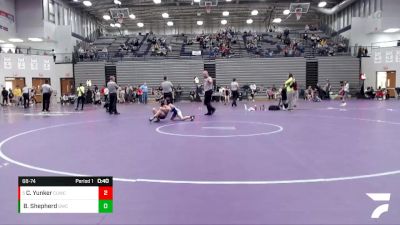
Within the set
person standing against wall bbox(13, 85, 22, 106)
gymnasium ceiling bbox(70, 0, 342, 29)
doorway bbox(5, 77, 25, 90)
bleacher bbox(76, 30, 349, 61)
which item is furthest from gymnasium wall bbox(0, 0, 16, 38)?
bleacher bbox(76, 30, 349, 61)

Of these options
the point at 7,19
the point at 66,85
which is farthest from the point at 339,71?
the point at 7,19

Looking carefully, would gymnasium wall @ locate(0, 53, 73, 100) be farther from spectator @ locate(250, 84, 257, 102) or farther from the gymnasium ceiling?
spectator @ locate(250, 84, 257, 102)

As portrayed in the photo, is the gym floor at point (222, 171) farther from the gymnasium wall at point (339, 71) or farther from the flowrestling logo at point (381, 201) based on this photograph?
the gymnasium wall at point (339, 71)

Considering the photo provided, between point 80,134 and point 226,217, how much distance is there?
6.88 m

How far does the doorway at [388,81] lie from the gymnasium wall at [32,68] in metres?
25.9

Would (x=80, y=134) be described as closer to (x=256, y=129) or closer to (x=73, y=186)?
(x=256, y=129)

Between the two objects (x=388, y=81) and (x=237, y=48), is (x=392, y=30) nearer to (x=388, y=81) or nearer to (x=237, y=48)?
(x=388, y=81)

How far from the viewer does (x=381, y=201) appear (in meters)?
3.80

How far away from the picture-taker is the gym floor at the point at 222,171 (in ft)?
11.4

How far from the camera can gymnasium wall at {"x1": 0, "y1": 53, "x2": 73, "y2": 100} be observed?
28781 millimetres

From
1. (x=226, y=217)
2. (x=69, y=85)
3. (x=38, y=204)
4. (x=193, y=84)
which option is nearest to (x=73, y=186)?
(x=38, y=204)

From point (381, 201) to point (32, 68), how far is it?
31.6 meters
